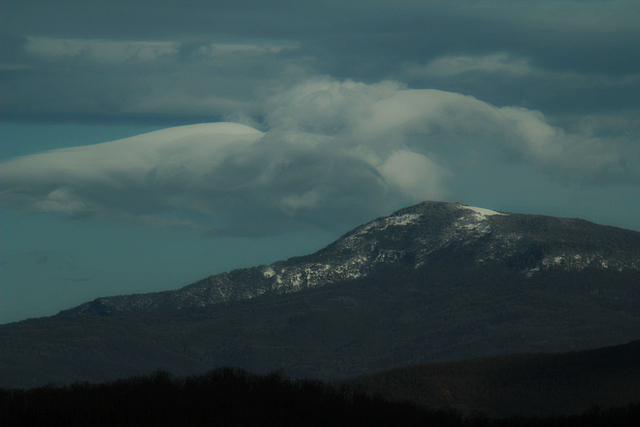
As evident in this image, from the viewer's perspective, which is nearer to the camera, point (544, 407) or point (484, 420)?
point (484, 420)

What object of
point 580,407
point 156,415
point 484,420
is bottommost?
point 580,407

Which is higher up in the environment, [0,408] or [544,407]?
[0,408]

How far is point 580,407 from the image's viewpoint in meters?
194

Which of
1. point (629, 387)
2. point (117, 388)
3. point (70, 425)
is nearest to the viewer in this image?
point (70, 425)

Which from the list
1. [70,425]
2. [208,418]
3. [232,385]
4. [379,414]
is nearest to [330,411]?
[379,414]

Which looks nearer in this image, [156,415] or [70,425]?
[70,425]

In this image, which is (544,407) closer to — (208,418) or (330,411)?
(330,411)

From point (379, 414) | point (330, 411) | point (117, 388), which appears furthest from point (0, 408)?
point (379, 414)

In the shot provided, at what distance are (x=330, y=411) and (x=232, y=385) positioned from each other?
10984 mm

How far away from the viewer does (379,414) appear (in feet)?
260

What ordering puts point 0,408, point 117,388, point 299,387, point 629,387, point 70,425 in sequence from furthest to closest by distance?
point 629,387 < point 299,387 < point 117,388 < point 0,408 < point 70,425

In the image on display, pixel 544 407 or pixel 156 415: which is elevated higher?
pixel 156 415

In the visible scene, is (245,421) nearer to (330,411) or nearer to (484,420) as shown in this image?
(330,411)

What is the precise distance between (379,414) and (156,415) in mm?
25010
